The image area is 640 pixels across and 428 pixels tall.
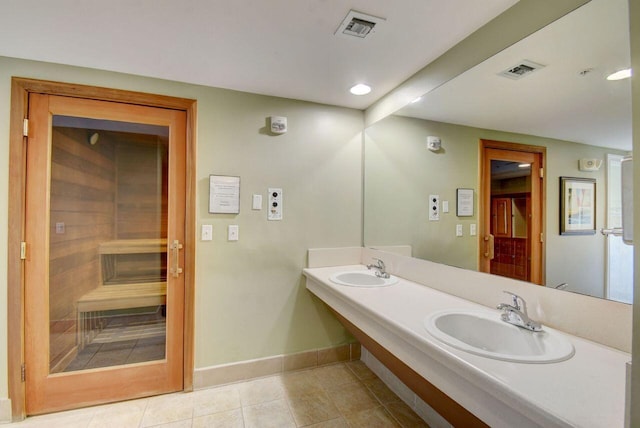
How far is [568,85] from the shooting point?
4.09 ft

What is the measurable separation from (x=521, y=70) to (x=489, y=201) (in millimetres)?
652

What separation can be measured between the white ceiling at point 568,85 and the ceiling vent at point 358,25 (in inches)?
22.8

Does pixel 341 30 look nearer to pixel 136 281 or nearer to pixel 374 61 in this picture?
pixel 374 61

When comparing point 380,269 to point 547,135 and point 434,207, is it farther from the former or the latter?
point 547,135

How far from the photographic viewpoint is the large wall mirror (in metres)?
1.08

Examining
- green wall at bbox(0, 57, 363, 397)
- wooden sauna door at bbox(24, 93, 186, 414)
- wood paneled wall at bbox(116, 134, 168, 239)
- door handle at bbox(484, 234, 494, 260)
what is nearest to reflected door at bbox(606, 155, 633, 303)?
door handle at bbox(484, 234, 494, 260)

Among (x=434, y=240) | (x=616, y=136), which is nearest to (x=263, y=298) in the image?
(x=434, y=240)

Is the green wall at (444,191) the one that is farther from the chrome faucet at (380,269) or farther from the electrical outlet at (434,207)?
the chrome faucet at (380,269)

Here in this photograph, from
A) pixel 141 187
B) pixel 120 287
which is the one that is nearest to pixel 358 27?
pixel 141 187

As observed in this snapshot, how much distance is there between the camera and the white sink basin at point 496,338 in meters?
1.00

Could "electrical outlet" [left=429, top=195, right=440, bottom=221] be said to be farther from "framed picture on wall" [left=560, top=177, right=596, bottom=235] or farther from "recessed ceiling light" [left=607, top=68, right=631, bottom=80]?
"recessed ceiling light" [left=607, top=68, right=631, bottom=80]

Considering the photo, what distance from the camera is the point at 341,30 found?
1506 mm

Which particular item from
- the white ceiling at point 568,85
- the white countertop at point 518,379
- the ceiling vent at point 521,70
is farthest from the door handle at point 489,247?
the ceiling vent at point 521,70

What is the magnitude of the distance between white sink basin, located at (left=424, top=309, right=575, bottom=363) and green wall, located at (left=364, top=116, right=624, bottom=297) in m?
0.26
